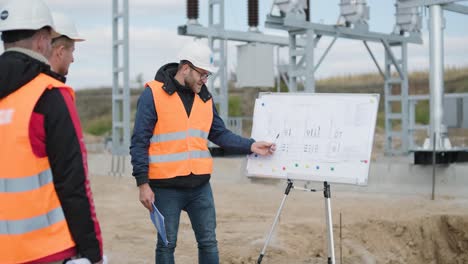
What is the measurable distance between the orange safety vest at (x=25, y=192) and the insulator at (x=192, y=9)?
46.4 ft

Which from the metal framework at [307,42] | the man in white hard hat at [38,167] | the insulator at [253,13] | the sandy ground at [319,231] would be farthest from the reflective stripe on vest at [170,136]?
the insulator at [253,13]

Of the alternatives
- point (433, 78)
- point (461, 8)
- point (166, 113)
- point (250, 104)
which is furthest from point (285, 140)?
point (250, 104)

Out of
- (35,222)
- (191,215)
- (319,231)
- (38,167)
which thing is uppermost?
(38,167)

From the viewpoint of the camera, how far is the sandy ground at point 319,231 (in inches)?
307

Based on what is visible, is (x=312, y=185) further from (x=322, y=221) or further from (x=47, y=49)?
(x=47, y=49)

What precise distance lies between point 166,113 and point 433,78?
7352mm

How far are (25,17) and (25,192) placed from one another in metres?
0.78

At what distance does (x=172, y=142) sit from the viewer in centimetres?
505

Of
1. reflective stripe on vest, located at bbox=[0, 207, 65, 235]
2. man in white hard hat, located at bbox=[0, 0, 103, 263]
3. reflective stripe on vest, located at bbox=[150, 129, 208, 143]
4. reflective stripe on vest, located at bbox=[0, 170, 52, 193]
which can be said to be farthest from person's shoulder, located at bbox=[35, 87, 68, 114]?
reflective stripe on vest, located at bbox=[150, 129, 208, 143]

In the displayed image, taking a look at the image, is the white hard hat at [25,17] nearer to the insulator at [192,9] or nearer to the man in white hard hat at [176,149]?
the man in white hard hat at [176,149]

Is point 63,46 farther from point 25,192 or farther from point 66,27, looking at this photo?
point 25,192

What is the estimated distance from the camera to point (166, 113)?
198 inches

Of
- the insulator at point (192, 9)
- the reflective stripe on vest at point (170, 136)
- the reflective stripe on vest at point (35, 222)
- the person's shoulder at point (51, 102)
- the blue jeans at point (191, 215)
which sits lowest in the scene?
the blue jeans at point (191, 215)

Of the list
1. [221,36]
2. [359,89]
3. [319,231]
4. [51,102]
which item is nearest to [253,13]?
[221,36]
